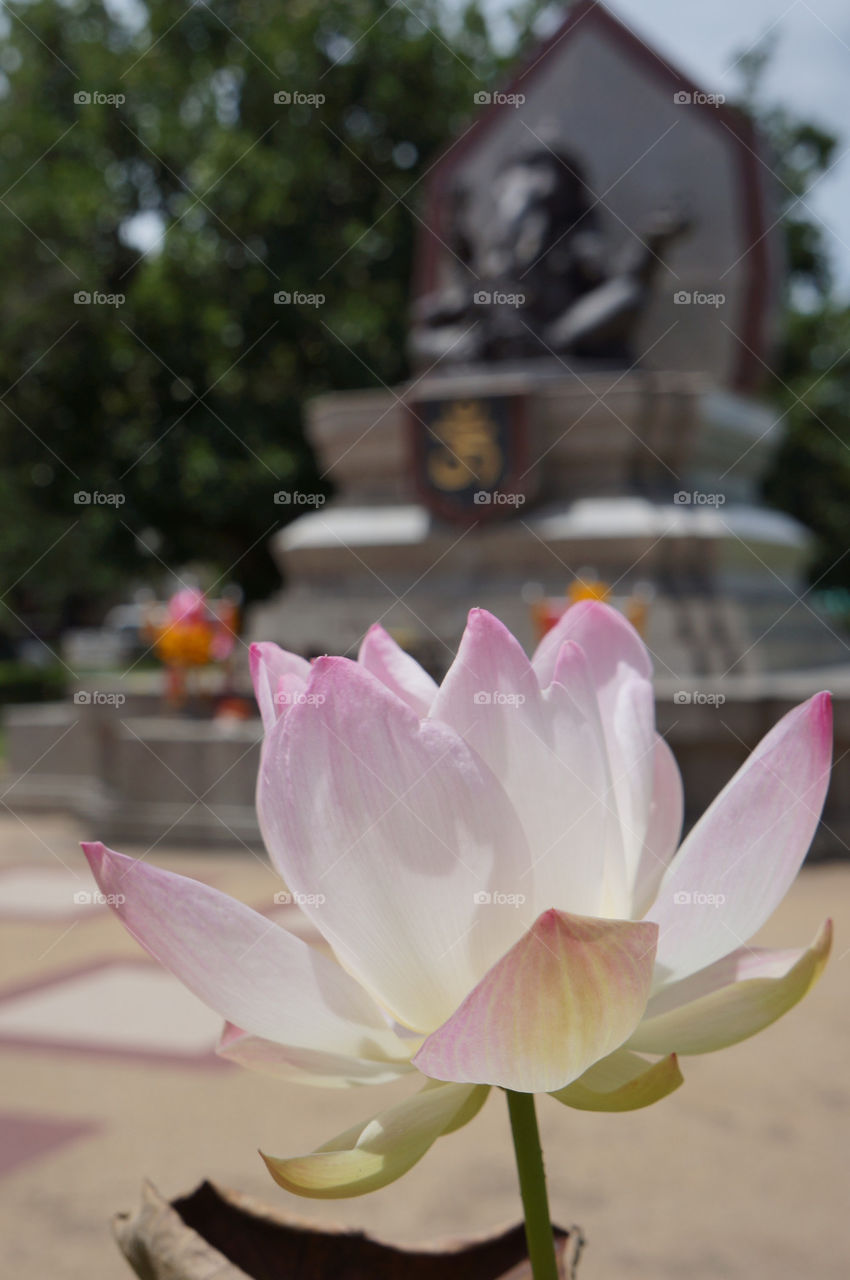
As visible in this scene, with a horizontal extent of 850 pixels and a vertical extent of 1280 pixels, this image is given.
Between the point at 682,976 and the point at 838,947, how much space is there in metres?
4.03

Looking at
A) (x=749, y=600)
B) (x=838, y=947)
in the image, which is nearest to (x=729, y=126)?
(x=749, y=600)

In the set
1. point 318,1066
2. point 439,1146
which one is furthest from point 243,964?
point 439,1146

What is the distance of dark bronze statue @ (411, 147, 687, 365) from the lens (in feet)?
29.5

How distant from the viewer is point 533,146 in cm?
959

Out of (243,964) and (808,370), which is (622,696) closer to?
(243,964)

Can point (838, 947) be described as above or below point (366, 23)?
below

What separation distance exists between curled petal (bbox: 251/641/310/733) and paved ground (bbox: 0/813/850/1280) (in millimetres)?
1613

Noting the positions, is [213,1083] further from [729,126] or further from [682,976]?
[729,126]

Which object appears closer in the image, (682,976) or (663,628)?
(682,976)

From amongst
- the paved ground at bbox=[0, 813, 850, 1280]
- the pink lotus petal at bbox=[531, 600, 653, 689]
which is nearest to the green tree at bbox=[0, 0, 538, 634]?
the paved ground at bbox=[0, 813, 850, 1280]

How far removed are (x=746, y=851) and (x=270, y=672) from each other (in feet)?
0.97

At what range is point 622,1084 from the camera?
2.18 feet

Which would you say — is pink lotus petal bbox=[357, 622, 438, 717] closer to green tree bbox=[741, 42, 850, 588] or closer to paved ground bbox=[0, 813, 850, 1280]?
paved ground bbox=[0, 813, 850, 1280]

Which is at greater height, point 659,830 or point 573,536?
point 573,536
